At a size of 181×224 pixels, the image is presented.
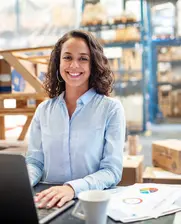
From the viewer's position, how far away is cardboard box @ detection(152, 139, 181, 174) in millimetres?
2549

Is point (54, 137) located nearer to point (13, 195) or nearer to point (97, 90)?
point (97, 90)

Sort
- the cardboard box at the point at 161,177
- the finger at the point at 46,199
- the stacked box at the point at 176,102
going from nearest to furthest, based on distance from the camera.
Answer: the finger at the point at 46,199 < the cardboard box at the point at 161,177 < the stacked box at the point at 176,102

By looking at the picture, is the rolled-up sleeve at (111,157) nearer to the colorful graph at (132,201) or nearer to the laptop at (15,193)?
the colorful graph at (132,201)

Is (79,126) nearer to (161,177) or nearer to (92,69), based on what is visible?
(92,69)

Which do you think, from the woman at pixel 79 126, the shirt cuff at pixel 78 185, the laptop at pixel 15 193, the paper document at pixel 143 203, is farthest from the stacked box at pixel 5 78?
the laptop at pixel 15 193

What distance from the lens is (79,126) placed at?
1497 mm

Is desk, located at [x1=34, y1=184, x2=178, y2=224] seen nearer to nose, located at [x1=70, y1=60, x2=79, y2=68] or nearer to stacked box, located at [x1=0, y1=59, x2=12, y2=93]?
nose, located at [x1=70, y1=60, x2=79, y2=68]

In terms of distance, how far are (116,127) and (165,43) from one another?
5.66 metres

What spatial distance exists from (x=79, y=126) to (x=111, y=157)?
20 cm

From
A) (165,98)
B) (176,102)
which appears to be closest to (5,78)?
(165,98)

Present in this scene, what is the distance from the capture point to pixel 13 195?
0.81 meters

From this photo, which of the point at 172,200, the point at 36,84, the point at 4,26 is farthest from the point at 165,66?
the point at 172,200

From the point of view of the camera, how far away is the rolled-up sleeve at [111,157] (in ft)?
4.35

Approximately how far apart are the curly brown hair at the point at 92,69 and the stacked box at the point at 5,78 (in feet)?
3.69
